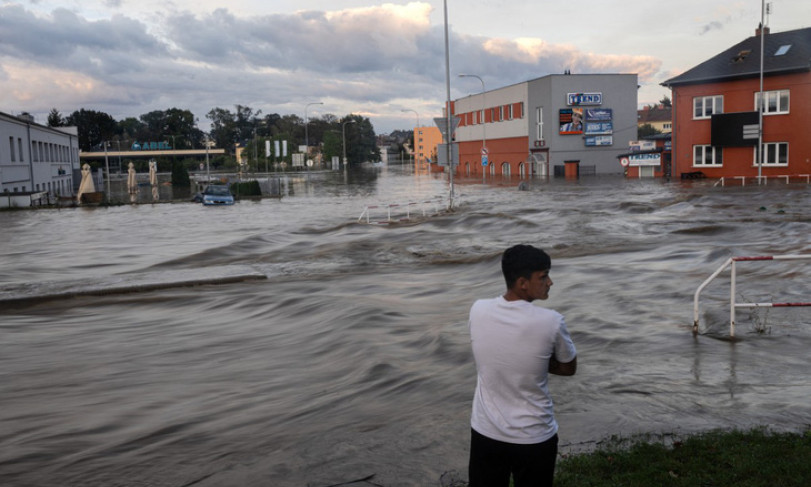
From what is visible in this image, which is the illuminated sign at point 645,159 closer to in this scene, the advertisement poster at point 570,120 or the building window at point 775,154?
the advertisement poster at point 570,120

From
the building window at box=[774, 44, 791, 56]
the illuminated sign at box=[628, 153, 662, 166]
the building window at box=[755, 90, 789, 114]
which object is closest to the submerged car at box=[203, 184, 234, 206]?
the illuminated sign at box=[628, 153, 662, 166]

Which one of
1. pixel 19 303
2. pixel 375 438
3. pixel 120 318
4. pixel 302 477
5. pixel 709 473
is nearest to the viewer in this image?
pixel 709 473

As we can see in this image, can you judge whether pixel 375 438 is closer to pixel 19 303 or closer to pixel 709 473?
pixel 709 473

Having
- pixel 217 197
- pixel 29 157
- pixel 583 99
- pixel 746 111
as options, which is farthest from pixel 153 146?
pixel 746 111

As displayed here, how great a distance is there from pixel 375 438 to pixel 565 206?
1217 inches

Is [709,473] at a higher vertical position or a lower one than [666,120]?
lower

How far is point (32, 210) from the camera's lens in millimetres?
44875

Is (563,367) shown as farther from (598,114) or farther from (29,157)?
(598,114)

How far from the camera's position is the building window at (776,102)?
51312 millimetres

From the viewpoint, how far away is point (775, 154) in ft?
171

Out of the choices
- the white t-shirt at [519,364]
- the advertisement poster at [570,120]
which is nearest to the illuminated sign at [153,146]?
the advertisement poster at [570,120]

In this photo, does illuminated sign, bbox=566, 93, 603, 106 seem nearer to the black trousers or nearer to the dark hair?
the dark hair

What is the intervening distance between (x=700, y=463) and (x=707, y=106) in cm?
5600

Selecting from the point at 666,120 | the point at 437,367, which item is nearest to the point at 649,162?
the point at 437,367
